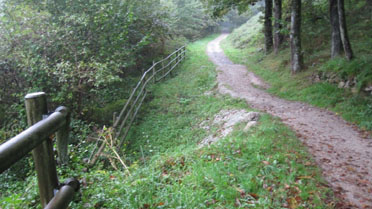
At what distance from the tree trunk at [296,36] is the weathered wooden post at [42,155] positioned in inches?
Answer: 427

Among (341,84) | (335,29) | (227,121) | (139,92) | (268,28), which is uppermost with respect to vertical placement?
(268,28)

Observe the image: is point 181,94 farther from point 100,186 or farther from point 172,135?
point 100,186

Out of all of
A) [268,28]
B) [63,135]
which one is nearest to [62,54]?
[63,135]

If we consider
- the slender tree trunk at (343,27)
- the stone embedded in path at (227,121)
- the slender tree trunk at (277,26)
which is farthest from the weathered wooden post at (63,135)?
the slender tree trunk at (277,26)

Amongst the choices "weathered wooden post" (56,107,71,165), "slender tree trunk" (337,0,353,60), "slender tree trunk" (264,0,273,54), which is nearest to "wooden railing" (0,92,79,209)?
"weathered wooden post" (56,107,71,165)

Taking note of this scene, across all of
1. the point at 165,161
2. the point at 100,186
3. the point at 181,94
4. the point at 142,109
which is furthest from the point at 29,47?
the point at 100,186

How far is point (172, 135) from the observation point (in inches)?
350

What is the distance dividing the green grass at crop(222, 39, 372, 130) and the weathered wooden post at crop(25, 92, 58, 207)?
275 inches

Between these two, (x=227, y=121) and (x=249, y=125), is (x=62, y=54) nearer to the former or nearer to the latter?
(x=227, y=121)

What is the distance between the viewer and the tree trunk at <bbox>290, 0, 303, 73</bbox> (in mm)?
11000

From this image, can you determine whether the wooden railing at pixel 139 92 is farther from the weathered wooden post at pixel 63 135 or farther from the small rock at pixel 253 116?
the weathered wooden post at pixel 63 135

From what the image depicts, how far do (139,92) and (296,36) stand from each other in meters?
7.14

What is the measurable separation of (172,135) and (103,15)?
636 cm

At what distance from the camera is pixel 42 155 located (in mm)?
2322
